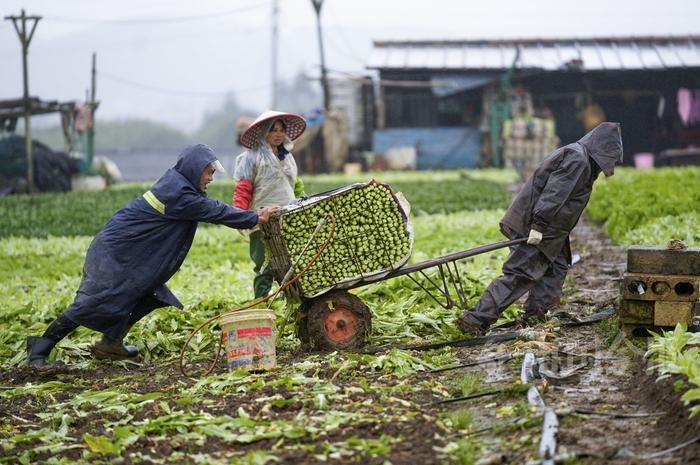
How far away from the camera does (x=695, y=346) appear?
6637 mm

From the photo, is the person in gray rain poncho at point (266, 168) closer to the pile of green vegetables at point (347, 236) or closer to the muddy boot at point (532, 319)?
the pile of green vegetables at point (347, 236)

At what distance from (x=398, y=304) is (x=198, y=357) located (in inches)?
79.2

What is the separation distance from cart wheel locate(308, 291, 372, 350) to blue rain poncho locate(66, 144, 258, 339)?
0.90m

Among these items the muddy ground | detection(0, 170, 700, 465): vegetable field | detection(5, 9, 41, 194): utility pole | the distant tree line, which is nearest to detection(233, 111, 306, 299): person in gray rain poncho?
detection(0, 170, 700, 465): vegetable field

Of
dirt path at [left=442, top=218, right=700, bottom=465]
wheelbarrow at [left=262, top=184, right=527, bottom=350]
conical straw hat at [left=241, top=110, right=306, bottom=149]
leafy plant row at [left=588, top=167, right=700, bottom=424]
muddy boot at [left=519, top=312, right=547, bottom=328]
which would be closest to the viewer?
dirt path at [left=442, top=218, right=700, bottom=465]

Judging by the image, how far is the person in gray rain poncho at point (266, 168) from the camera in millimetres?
9047

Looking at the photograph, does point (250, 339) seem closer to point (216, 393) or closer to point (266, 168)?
point (216, 393)

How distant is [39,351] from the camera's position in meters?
8.38

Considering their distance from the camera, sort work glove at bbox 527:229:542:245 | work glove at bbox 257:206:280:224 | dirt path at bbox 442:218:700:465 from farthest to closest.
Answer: work glove at bbox 527:229:542:245
work glove at bbox 257:206:280:224
dirt path at bbox 442:218:700:465

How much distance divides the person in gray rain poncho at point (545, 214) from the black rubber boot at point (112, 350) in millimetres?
2781

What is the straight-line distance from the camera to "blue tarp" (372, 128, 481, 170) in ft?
124

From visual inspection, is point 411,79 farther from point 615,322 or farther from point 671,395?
point 671,395

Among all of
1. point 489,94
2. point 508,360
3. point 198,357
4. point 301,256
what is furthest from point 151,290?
point 489,94

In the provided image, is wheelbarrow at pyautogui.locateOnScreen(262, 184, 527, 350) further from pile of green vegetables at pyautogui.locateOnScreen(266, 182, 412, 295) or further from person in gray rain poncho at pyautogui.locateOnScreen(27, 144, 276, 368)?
person in gray rain poncho at pyautogui.locateOnScreen(27, 144, 276, 368)
